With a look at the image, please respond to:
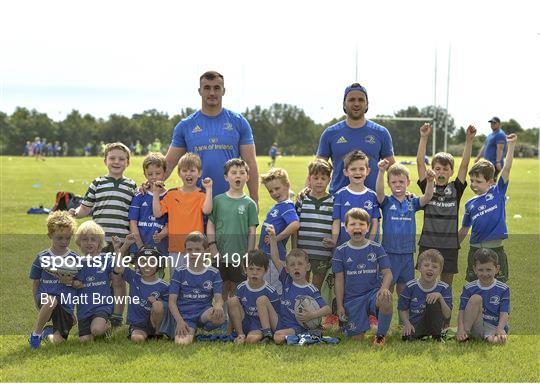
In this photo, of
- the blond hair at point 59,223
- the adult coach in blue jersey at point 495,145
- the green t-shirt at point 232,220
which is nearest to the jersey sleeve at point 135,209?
the blond hair at point 59,223

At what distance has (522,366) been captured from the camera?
16.8 ft

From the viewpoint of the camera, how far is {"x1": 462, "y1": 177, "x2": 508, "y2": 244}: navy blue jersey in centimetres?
621

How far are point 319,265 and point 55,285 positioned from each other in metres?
2.18

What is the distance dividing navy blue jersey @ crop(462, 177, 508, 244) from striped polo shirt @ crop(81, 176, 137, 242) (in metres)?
3.01

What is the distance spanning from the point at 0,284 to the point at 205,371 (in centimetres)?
371

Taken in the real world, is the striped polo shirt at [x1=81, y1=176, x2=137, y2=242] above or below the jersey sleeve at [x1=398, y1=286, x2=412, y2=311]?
above

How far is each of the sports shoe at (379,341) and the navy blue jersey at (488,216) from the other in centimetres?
137

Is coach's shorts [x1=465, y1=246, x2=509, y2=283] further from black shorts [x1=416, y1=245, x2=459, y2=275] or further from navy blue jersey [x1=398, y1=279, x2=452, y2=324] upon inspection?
navy blue jersey [x1=398, y1=279, x2=452, y2=324]

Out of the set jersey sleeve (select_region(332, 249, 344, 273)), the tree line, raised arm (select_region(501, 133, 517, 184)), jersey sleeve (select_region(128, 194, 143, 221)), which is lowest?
jersey sleeve (select_region(332, 249, 344, 273))

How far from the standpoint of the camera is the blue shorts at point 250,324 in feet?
18.7

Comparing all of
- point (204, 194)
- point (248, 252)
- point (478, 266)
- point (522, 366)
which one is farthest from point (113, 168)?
point (522, 366)

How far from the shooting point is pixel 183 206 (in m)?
5.96

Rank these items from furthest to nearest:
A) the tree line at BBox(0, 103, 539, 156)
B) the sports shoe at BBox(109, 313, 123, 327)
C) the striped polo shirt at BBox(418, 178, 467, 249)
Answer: the tree line at BBox(0, 103, 539, 156) < the striped polo shirt at BBox(418, 178, 467, 249) < the sports shoe at BBox(109, 313, 123, 327)

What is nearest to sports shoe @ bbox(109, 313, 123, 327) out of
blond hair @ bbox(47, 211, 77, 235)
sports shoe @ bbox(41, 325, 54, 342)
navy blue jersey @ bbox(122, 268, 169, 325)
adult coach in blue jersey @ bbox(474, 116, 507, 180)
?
navy blue jersey @ bbox(122, 268, 169, 325)
